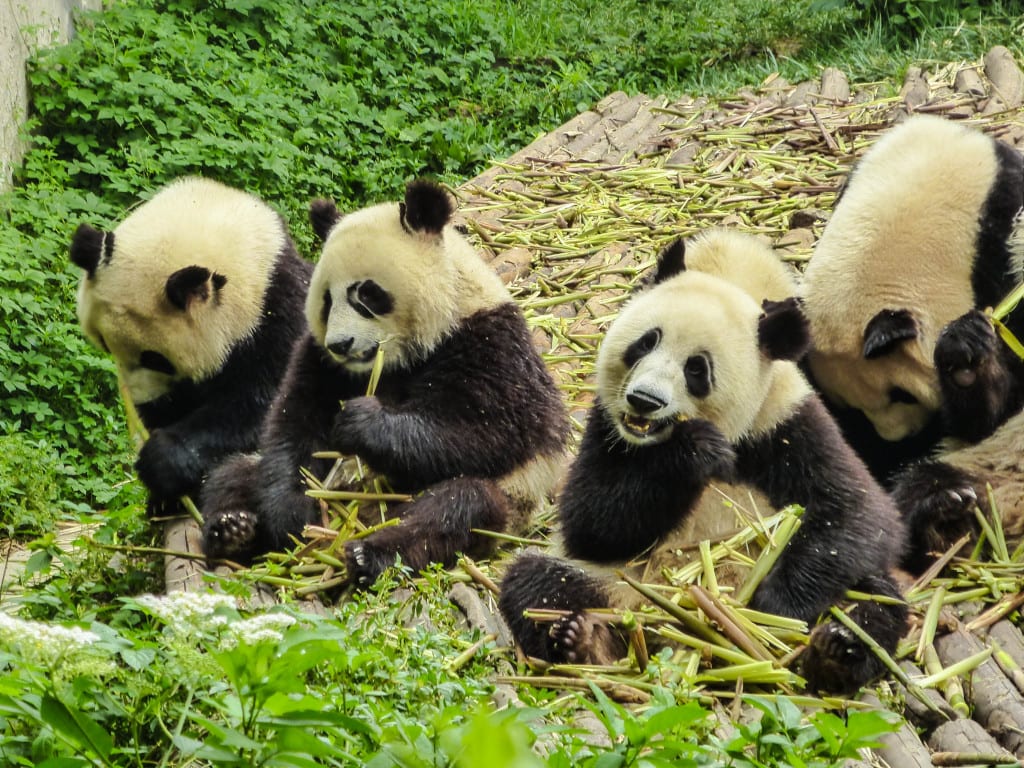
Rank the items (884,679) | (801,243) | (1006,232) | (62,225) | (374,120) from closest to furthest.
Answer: (884,679)
(1006,232)
(801,243)
(62,225)
(374,120)

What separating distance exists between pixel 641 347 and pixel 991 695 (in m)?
1.48

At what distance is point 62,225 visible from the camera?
910cm

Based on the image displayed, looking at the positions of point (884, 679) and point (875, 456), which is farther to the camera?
point (875, 456)

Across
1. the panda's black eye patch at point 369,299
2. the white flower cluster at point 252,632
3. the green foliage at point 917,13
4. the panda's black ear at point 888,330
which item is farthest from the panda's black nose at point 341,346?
the green foliage at point 917,13

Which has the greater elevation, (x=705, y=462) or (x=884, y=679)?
(x=705, y=462)

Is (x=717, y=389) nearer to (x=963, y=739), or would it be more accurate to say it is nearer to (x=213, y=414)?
(x=963, y=739)

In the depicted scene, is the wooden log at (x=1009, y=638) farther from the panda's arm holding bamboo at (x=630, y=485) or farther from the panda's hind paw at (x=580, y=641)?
the panda's hind paw at (x=580, y=641)

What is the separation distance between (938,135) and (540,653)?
293 centimetres

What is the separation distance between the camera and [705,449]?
167 inches

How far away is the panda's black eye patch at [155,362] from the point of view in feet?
20.1

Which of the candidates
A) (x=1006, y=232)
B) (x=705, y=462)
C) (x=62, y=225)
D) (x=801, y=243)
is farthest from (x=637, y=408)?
(x=62, y=225)

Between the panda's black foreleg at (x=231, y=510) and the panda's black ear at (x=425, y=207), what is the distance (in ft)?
3.96

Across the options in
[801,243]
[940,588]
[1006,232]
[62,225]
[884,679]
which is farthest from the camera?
[62,225]

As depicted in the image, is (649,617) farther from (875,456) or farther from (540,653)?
(875,456)
